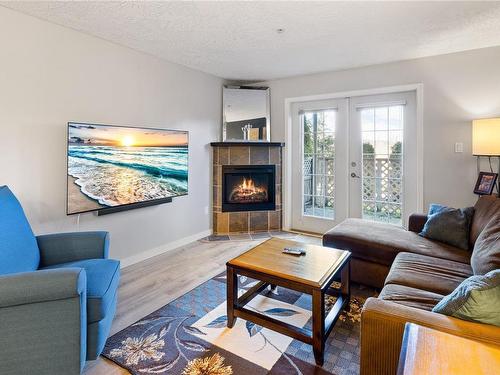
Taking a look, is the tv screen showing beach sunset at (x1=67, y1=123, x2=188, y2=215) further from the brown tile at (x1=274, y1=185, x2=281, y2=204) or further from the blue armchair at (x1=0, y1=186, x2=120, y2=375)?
the brown tile at (x1=274, y1=185, x2=281, y2=204)

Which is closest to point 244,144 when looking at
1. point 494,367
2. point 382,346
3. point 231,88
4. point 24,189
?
point 231,88

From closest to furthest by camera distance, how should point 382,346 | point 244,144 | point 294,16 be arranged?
point 382,346 < point 294,16 < point 244,144

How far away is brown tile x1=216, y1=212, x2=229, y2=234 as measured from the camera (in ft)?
14.2

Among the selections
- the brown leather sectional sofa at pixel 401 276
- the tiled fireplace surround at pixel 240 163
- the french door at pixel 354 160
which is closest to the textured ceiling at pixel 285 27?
the french door at pixel 354 160

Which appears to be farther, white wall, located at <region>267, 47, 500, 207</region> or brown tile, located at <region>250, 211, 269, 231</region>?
brown tile, located at <region>250, 211, 269, 231</region>

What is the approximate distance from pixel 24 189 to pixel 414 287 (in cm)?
301

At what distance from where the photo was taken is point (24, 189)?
7.78ft

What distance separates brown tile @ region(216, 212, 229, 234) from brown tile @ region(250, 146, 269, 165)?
899mm

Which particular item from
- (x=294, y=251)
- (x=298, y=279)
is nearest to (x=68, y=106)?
(x=294, y=251)

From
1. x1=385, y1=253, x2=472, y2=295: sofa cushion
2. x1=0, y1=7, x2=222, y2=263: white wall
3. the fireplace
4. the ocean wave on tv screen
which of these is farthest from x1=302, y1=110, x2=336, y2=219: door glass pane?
x1=385, y1=253, x2=472, y2=295: sofa cushion

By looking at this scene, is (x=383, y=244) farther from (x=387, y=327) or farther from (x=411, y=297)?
(x=387, y=327)

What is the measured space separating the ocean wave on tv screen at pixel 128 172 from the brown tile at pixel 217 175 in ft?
2.39

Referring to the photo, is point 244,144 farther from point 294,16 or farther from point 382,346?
point 382,346

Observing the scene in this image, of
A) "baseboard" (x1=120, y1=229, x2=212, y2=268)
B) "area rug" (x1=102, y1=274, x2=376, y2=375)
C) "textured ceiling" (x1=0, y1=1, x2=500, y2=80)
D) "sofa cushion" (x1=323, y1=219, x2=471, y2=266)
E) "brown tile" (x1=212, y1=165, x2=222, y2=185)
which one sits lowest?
"area rug" (x1=102, y1=274, x2=376, y2=375)
